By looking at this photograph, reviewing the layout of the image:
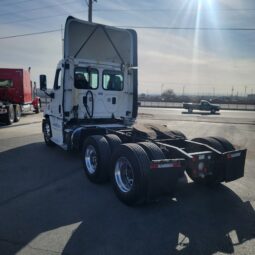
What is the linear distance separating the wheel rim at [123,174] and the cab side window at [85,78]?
3.91m

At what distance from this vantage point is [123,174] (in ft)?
17.0

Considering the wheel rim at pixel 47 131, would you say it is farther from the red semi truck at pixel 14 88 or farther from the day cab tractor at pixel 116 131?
the red semi truck at pixel 14 88

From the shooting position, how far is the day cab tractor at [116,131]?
15.1 ft

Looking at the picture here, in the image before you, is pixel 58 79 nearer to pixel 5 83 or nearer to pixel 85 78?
pixel 85 78

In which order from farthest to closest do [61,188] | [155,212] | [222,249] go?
[61,188], [155,212], [222,249]

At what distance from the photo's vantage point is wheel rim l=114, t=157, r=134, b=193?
5.01m

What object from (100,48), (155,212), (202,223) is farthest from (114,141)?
(100,48)

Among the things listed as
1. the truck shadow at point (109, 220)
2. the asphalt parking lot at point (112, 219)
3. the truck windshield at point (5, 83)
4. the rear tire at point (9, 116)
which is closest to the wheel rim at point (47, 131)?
the asphalt parking lot at point (112, 219)

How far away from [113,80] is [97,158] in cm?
385

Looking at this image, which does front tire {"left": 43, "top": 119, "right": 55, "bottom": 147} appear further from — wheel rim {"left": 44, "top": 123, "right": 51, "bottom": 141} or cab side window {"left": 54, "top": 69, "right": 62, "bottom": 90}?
cab side window {"left": 54, "top": 69, "right": 62, "bottom": 90}

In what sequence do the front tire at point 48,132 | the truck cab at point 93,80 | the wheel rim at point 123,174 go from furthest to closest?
the front tire at point 48,132, the truck cab at point 93,80, the wheel rim at point 123,174

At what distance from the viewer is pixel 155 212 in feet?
14.9

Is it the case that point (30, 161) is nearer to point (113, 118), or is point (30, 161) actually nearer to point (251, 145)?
point (113, 118)

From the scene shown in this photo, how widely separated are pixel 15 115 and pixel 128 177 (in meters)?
14.6
